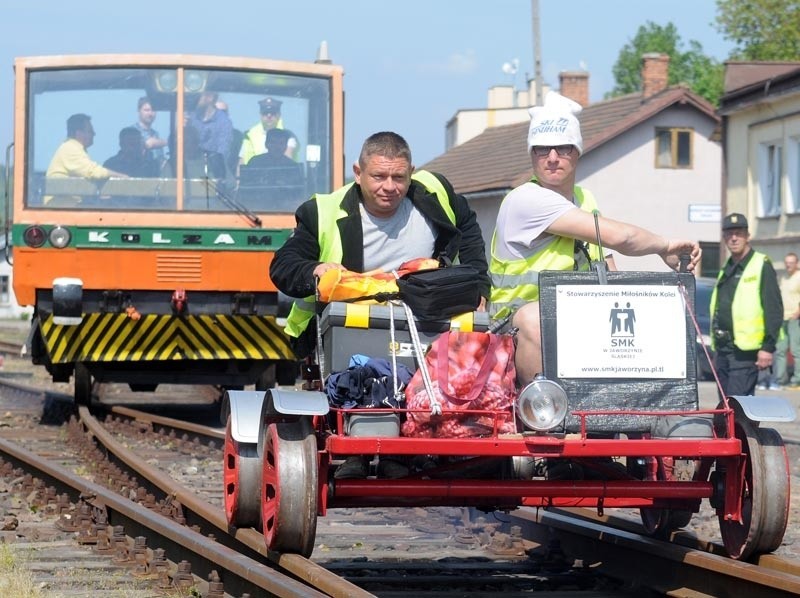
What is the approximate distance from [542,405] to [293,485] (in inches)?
37.9

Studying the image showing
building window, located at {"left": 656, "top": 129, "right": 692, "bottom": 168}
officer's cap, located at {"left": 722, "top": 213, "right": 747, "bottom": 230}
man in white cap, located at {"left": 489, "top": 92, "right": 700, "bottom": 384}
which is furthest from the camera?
building window, located at {"left": 656, "top": 129, "right": 692, "bottom": 168}

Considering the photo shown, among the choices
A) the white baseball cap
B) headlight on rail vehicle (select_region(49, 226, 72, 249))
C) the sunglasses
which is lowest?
headlight on rail vehicle (select_region(49, 226, 72, 249))

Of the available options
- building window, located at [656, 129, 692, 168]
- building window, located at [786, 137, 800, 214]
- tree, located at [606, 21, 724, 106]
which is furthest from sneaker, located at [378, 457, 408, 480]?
tree, located at [606, 21, 724, 106]

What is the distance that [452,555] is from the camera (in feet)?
23.6

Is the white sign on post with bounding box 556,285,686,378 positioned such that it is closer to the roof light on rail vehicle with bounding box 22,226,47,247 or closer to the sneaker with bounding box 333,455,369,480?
the sneaker with bounding box 333,455,369,480

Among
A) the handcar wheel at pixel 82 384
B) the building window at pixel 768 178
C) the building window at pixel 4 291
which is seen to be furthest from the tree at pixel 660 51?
the handcar wheel at pixel 82 384

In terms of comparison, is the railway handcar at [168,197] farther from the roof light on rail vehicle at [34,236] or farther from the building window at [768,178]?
the building window at [768,178]

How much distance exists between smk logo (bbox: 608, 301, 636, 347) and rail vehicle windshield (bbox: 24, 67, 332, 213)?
7.86 m

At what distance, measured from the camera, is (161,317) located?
529 inches

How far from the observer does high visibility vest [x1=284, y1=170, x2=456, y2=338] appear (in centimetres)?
658

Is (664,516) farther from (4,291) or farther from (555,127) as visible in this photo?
(4,291)

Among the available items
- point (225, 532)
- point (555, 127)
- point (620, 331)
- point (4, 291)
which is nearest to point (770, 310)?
point (555, 127)

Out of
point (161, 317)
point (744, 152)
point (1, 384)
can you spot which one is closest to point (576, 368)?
point (161, 317)

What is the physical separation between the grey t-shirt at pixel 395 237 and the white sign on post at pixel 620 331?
947 millimetres
